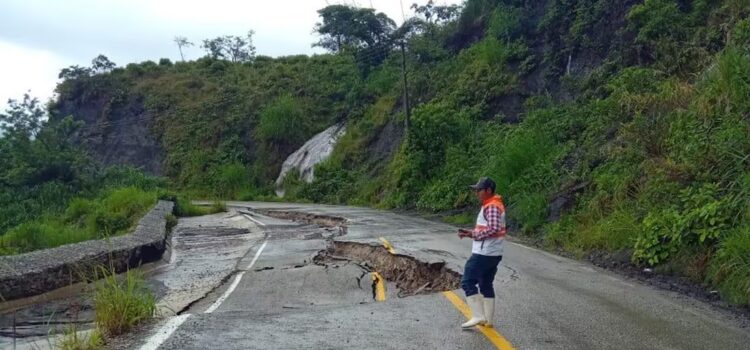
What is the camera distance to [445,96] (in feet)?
120

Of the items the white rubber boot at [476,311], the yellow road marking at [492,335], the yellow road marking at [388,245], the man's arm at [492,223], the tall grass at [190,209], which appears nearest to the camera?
the yellow road marking at [492,335]

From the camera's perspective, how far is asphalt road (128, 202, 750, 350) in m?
6.00

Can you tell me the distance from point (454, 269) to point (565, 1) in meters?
24.3

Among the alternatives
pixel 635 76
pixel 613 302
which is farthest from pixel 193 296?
pixel 635 76

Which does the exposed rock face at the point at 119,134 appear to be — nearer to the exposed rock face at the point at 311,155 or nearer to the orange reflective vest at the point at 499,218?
the exposed rock face at the point at 311,155

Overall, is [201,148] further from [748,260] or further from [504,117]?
[748,260]

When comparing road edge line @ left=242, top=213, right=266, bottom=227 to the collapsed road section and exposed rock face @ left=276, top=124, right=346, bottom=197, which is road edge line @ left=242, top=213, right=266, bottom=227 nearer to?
the collapsed road section

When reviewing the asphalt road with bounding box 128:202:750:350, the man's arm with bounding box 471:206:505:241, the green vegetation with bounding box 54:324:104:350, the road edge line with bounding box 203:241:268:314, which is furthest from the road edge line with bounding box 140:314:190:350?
the man's arm with bounding box 471:206:505:241

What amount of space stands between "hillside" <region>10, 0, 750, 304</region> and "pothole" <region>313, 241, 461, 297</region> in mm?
3643

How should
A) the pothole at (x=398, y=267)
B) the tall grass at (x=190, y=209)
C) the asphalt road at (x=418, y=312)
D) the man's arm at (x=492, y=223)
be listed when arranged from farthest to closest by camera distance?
1. the tall grass at (x=190, y=209)
2. the pothole at (x=398, y=267)
3. the man's arm at (x=492, y=223)
4. the asphalt road at (x=418, y=312)

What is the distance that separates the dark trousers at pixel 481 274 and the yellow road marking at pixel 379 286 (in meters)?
3.37

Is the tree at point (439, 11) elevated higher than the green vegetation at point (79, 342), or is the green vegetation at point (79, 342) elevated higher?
the tree at point (439, 11)

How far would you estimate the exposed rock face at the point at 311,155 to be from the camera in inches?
1891

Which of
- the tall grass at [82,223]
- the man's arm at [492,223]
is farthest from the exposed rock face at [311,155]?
the man's arm at [492,223]
